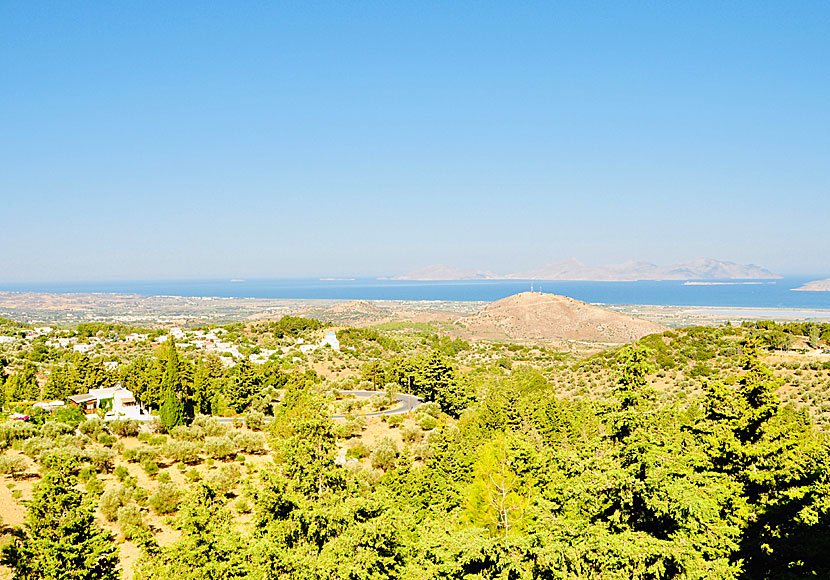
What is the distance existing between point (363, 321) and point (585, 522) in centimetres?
14104

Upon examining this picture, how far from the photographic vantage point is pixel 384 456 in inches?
1149

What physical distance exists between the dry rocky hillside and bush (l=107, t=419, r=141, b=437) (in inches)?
3739

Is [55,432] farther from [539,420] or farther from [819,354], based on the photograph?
[819,354]

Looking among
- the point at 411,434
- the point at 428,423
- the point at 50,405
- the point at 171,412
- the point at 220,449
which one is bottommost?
the point at 411,434

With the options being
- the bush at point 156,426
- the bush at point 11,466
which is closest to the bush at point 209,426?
the bush at point 156,426

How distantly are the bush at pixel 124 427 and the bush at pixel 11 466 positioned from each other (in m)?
7.50

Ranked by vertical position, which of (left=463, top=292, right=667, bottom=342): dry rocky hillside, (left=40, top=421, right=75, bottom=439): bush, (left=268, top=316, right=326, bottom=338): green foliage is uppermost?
(left=268, top=316, right=326, bottom=338): green foliage

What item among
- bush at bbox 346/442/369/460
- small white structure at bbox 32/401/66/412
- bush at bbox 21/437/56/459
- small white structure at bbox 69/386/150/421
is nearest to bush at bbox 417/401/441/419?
bush at bbox 346/442/369/460

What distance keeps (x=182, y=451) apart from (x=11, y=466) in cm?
724

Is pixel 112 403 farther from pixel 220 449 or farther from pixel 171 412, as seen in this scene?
pixel 220 449

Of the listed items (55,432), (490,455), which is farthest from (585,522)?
(55,432)

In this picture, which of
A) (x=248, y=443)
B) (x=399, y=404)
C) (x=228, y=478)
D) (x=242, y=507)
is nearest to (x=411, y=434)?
(x=248, y=443)

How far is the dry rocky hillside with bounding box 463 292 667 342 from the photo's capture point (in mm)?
118625

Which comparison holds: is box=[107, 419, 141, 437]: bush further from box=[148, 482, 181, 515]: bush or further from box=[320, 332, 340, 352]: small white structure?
box=[320, 332, 340, 352]: small white structure
